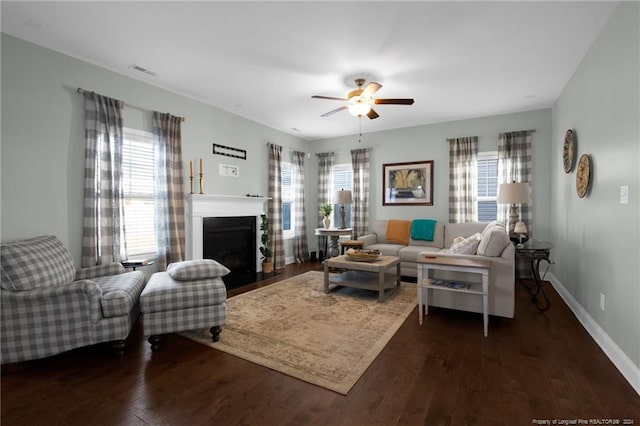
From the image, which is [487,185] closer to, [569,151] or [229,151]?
[569,151]

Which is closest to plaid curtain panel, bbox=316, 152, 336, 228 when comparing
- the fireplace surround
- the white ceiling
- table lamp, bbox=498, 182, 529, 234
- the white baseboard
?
the fireplace surround

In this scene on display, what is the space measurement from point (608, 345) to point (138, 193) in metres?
4.92

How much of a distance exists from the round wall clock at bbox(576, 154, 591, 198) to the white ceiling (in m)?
1.10

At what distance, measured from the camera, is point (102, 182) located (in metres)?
3.28

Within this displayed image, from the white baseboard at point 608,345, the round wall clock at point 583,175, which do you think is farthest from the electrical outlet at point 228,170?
the white baseboard at point 608,345

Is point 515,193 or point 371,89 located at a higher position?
point 371,89

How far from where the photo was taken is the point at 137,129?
12.1 feet

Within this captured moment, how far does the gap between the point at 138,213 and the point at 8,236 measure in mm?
1191

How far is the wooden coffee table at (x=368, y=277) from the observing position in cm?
365

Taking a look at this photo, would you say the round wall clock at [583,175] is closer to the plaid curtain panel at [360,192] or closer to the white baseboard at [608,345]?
the white baseboard at [608,345]

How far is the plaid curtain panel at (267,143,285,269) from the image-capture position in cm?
571

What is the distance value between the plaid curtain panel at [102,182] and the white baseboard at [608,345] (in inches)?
182

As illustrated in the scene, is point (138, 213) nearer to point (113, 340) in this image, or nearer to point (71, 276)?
point (71, 276)

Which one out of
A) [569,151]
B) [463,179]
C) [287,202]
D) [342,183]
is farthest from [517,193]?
[287,202]
